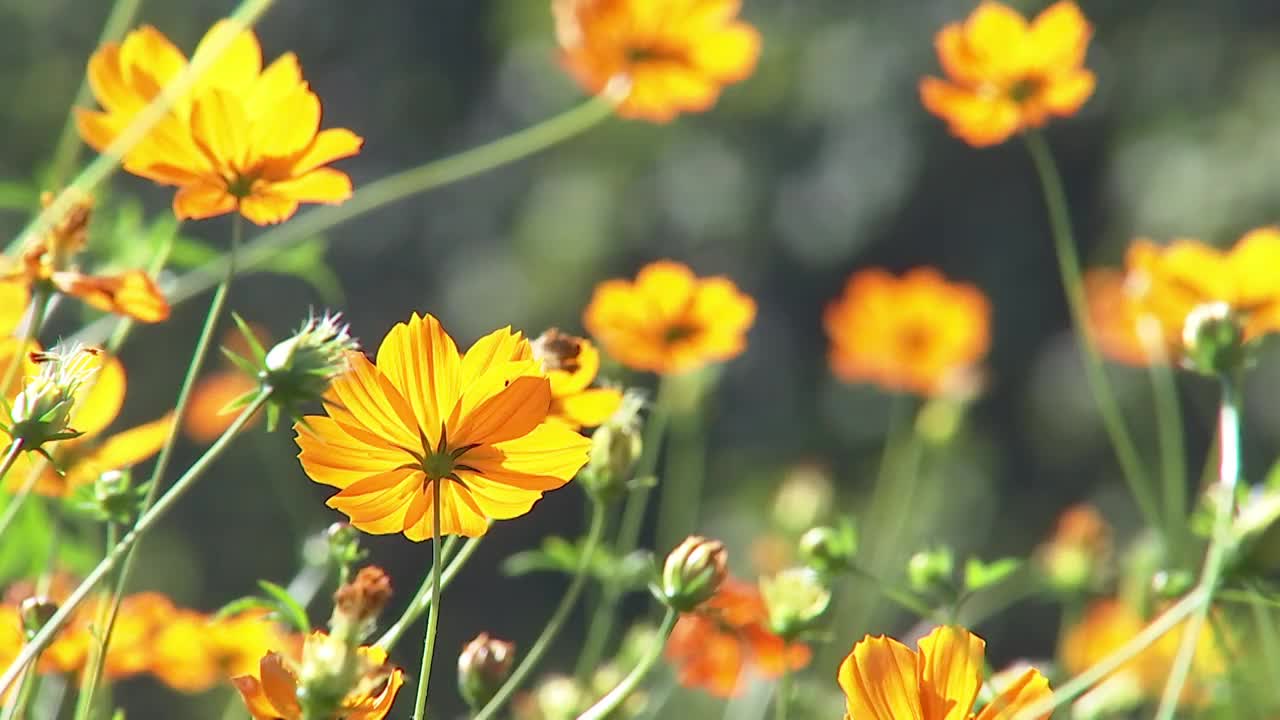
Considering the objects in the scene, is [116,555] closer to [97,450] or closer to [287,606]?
[287,606]

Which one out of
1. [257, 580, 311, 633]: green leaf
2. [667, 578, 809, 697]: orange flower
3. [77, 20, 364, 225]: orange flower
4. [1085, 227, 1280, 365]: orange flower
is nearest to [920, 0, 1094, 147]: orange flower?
[1085, 227, 1280, 365]: orange flower

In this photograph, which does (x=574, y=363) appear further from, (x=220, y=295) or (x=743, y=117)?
(x=743, y=117)

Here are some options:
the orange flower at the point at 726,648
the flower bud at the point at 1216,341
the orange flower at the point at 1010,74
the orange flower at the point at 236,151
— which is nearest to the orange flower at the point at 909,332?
the orange flower at the point at 1010,74

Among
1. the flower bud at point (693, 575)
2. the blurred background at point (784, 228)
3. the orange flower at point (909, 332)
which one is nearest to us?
the flower bud at point (693, 575)

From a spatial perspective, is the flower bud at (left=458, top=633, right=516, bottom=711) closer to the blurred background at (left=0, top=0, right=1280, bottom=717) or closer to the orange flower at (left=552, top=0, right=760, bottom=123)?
the orange flower at (left=552, top=0, right=760, bottom=123)

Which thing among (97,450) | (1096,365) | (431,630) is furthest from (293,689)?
(1096,365)

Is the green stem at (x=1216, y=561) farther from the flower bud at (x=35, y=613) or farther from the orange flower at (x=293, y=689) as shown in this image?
the flower bud at (x=35, y=613)
